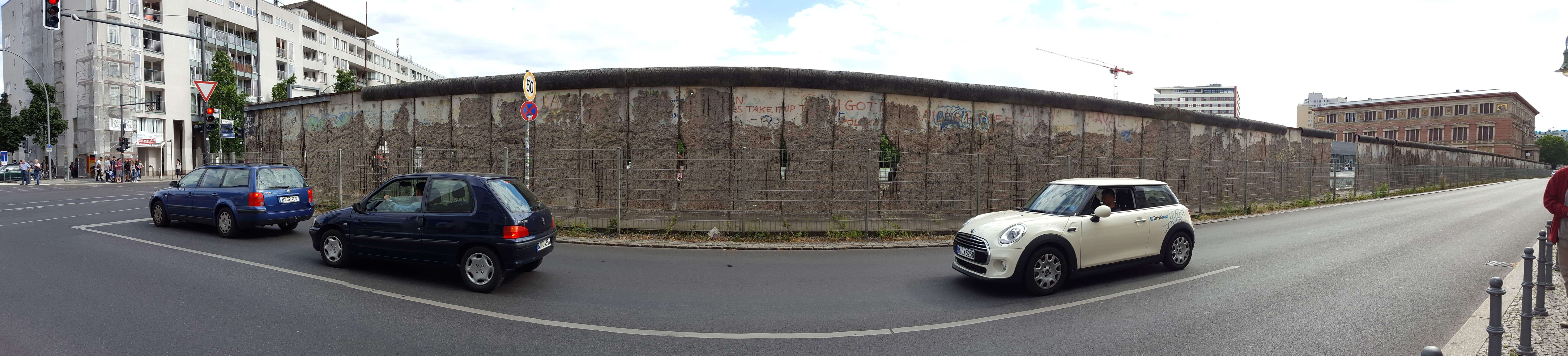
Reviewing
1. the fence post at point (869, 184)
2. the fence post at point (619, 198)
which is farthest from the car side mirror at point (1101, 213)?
the fence post at point (619, 198)

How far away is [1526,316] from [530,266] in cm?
782

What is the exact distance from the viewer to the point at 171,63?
47094 millimetres

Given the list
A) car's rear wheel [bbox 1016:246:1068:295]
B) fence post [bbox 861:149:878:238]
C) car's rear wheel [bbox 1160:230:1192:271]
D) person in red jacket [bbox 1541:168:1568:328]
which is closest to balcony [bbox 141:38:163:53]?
fence post [bbox 861:149:878:238]

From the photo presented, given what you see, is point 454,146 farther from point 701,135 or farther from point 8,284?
point 8,284

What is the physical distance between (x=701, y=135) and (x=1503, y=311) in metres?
10.8

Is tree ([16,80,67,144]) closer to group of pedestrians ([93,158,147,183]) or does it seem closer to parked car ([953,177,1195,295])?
group of pedestrians ([93,158,147,183])

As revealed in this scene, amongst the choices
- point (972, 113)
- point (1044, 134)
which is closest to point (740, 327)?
point (972, 113)

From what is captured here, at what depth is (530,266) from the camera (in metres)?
6.79

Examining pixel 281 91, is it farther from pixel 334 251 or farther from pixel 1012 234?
pixel 1012 234

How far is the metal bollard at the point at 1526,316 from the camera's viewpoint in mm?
3529

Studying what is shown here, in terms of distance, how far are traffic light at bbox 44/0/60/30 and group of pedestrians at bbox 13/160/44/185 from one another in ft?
86.8

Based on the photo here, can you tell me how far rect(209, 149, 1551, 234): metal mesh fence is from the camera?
1084 centimetres

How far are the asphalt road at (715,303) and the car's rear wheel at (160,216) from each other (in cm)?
154

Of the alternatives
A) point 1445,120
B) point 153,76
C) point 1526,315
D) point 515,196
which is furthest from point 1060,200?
point 1445,120
